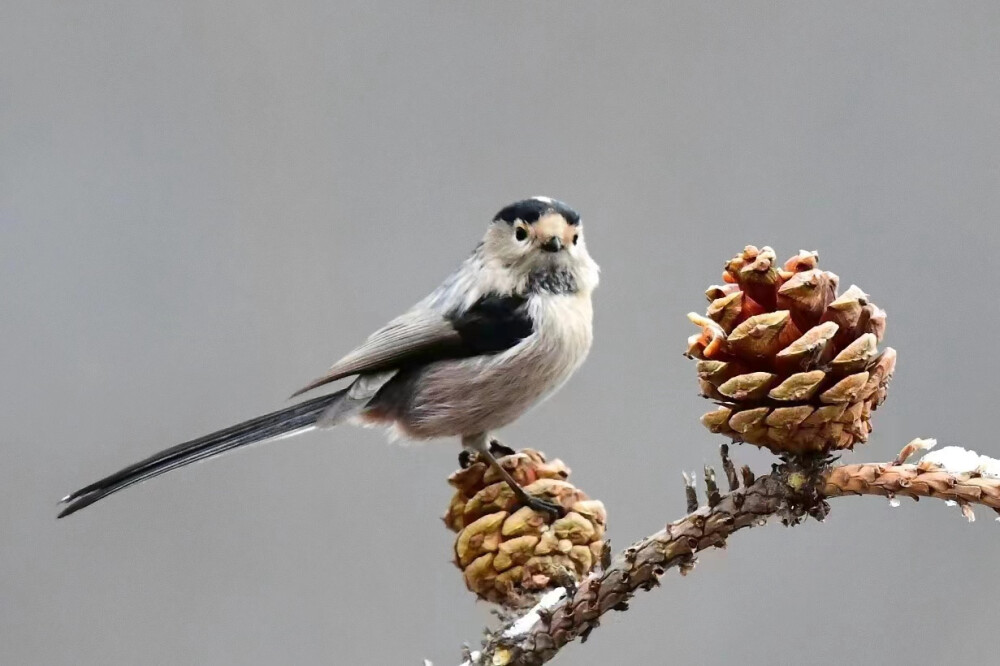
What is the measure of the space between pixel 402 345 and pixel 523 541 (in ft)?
1.08

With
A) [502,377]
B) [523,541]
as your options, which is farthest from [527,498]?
[502,377]

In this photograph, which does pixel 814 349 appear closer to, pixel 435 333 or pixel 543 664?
pixel 543 664

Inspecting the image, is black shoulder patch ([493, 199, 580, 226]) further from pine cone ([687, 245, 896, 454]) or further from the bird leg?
pine cone ([687, 245, 896, 454])

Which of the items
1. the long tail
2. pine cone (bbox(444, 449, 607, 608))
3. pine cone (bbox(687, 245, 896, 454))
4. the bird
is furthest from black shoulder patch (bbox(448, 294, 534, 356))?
pine cone (bbox(687, 245, 896, 454))

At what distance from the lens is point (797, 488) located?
48cm

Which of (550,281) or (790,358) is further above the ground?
(550,281)

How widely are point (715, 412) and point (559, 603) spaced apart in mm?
150

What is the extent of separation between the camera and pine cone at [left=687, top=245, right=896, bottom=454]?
0.46 meters

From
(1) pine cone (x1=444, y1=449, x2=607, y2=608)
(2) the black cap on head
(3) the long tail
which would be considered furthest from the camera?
(2) the black cap on head

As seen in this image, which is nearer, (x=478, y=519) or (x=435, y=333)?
(x=478, y=519)

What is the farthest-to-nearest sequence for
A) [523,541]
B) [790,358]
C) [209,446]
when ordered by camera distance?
1. [209,446]
2. [523,541]
3. [790,358]

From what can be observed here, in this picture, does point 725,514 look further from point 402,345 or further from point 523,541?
point 402,345

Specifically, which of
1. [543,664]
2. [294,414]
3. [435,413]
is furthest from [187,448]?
[543,664]

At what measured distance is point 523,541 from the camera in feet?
1.88
